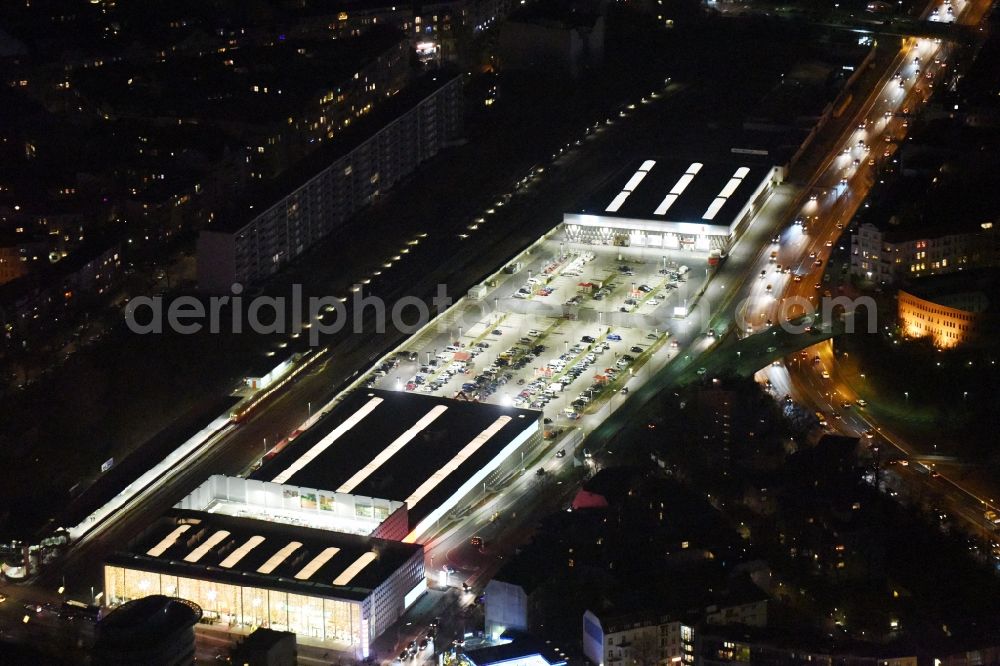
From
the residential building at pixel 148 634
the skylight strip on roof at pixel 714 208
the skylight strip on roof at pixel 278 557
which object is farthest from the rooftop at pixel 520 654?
the skylight strip on roof at pixel 714 208

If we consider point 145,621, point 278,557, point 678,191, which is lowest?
point 145,621

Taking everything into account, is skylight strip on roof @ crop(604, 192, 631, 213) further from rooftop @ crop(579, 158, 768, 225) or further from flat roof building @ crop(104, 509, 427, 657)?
flat roof building @ crop(104, 509, 427, 657)

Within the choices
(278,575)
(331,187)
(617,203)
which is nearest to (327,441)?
(278,575)

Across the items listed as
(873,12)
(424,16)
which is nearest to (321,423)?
(424,16)

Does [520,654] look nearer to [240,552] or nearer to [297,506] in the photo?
[240,552]

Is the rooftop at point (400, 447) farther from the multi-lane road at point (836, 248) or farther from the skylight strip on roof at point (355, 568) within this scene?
the multi-lane road at point (836, 248)

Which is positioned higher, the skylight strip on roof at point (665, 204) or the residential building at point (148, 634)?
the skylight strip on roof at point (665, 204)
